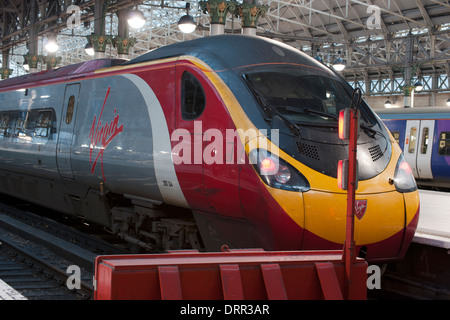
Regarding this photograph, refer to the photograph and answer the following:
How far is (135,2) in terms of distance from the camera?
1606 centimetres

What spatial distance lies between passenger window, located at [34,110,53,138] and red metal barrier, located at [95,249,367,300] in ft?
19.8

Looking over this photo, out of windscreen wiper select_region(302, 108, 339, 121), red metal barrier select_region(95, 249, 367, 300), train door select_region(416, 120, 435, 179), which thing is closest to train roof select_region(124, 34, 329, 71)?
windscreen wiper select_region(302, 108, 339, 121)

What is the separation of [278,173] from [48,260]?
4.38 m

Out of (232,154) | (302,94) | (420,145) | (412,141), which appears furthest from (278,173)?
(412,141)

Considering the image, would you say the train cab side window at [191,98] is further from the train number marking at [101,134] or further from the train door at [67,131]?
the train door at [67,131]

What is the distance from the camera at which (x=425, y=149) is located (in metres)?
17.5

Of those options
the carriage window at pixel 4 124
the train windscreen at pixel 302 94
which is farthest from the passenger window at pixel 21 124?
the train windscreen at pixel 302 94

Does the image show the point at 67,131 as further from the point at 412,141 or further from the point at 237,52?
the point at 412,141

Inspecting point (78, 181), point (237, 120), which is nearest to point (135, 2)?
point (78, 181)

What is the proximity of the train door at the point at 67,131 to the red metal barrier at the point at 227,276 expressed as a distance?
198 inches

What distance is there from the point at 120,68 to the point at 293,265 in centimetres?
453

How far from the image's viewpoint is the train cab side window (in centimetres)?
611

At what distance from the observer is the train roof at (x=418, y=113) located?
675 inches
